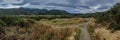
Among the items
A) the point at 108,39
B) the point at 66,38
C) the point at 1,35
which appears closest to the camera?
the point at 1,35

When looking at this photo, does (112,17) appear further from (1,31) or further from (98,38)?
(1,31)

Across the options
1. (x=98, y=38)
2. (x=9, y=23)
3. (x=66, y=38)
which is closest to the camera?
(x=98, y=38)

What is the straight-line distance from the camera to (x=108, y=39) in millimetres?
36062

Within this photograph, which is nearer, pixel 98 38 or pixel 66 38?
pixel 98 38

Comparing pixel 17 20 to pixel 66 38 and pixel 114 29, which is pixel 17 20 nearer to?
pixel 66 38

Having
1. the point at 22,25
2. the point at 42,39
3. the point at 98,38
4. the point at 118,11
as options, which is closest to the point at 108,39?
the point at 98,38

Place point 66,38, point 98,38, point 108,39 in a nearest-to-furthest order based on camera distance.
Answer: point 108,39 → point 98,38 → point 66,38

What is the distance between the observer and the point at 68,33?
168ft

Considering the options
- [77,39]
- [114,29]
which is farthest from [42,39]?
[114,29]

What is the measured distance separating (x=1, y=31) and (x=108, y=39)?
10378 millimetres

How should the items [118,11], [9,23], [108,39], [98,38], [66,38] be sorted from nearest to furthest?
[108,39]
[98,38]
[66,38]
[118,11]
[9,23]

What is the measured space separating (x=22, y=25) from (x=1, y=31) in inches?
800

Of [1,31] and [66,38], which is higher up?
[1,31]

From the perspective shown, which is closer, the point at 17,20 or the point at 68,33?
the point at 68,33
